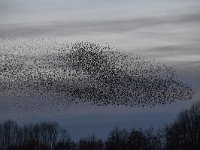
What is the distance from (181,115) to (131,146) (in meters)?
22.0

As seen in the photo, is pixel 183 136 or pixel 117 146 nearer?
pixel 183 136

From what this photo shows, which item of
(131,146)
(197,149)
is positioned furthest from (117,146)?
(197,149)

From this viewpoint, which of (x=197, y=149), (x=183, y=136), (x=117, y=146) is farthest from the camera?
(x=117, y=146)

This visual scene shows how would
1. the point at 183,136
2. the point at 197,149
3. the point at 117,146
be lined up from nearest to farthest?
the point at 197,149 < the point at 183,136 < the point at 117,146

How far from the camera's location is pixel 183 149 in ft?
568

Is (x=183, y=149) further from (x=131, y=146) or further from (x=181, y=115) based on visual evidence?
(x=131, y=146)

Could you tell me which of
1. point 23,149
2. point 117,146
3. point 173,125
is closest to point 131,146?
point 117,146

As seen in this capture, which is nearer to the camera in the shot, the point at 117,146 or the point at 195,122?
the point at 195,122

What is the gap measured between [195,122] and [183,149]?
7265 millimetres

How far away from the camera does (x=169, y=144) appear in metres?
185

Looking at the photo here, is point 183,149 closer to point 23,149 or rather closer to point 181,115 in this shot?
point 181,115

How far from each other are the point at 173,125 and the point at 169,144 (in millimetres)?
5089

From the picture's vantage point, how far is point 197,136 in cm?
17475

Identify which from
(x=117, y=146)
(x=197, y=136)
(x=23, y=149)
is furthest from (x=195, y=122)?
(x=23, y=149)
